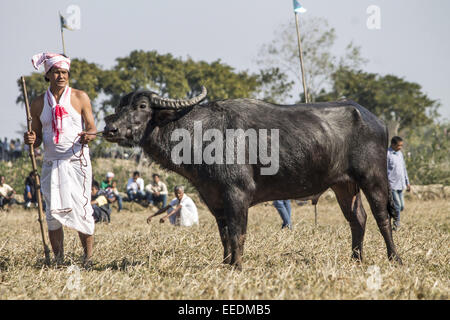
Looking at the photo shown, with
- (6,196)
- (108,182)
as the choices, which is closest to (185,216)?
(108,182)

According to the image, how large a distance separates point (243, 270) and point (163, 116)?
1574mm

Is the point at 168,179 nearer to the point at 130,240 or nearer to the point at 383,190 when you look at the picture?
the point at 130,240

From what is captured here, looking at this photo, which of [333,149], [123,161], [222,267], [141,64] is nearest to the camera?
[222,267]

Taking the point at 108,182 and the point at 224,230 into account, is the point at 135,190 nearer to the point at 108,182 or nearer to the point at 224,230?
the point at 108,182

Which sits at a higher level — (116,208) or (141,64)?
(141,64)

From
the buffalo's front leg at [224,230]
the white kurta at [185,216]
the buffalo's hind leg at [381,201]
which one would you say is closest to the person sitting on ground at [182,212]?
the white kurta at [185,216]

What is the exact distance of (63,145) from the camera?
15.9 feet

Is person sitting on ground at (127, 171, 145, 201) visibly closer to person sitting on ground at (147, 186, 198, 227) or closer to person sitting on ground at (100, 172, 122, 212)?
person sitting on ground at (100, 172, 122, 212)

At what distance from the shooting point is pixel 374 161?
16.7 feet

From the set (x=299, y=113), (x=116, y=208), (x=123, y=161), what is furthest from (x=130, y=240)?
(x=123, y=161)

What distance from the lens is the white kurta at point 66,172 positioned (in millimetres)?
4836

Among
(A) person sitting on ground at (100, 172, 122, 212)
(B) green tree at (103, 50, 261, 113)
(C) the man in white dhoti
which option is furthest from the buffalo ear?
(B) green tree at (103, 50, 261, 113)

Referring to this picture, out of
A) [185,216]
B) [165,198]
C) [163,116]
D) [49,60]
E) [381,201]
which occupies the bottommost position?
[165,198]
